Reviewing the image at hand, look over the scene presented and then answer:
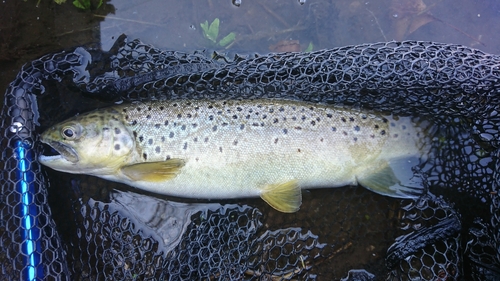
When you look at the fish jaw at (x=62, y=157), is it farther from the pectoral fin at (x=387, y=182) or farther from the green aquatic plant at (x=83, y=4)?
the pectoral fin at (x=387, y=182)

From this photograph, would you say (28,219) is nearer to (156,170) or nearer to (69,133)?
(69,133)

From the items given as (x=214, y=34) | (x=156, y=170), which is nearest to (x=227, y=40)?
(x=214, y=34)

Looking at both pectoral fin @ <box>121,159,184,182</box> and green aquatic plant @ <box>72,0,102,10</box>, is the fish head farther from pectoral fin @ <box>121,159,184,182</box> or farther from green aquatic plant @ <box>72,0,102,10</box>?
green aquatic plant @ <box>72,0,102,10</box>

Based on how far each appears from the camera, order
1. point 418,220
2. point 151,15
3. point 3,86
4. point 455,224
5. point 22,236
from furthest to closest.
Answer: point 151,15, point 3,86, point 418,220, point 455,224, point 22,236

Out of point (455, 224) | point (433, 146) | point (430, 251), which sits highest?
point (433, 146)

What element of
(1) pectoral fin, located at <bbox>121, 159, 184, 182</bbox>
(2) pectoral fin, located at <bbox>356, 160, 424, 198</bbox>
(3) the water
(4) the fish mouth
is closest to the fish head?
(4) the fish mouth

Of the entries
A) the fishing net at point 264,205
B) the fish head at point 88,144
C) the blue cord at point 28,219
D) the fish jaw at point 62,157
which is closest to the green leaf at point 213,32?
the fishing net at point 264,205

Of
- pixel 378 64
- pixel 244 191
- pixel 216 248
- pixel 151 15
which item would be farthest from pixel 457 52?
pixel 151 15

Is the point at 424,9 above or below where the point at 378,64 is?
above

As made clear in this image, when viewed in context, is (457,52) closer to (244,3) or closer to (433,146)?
(433,146)
